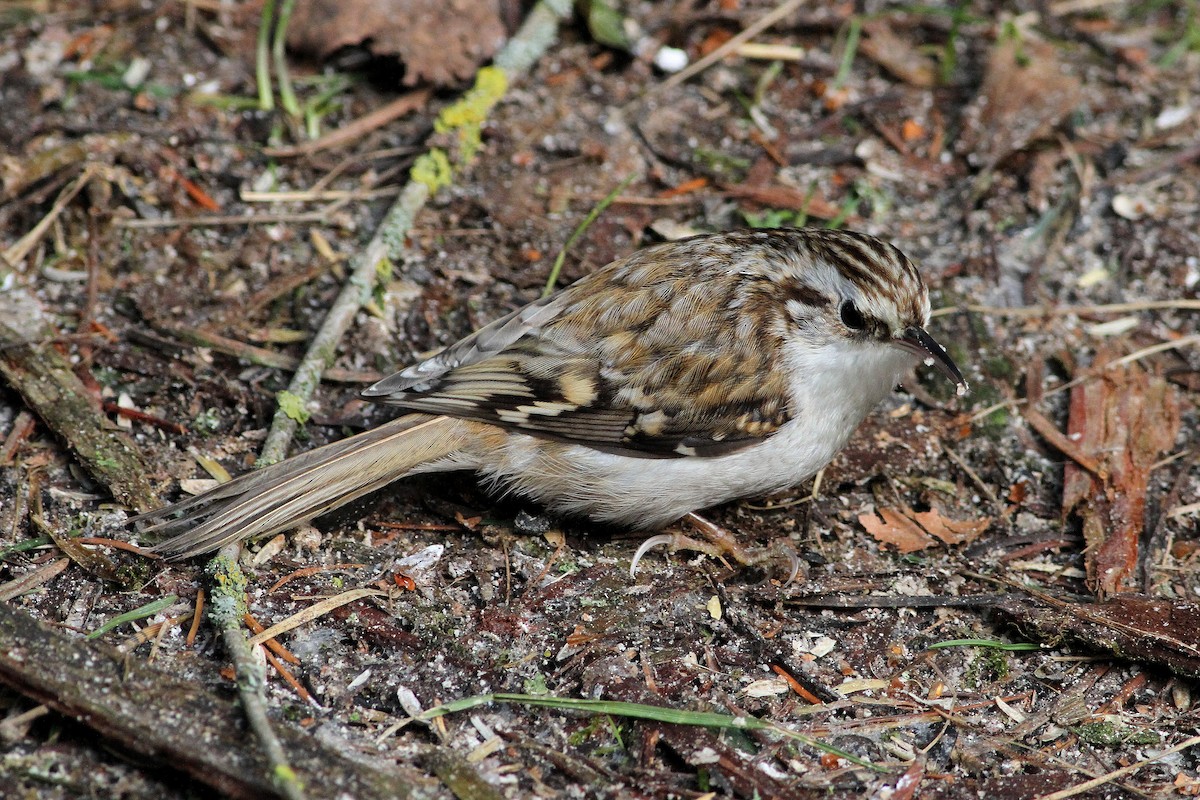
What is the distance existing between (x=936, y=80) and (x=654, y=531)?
3.02m

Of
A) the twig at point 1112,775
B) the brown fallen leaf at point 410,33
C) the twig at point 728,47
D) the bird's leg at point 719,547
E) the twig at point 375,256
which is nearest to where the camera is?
the twig at point 1112,775

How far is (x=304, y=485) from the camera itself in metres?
3.71

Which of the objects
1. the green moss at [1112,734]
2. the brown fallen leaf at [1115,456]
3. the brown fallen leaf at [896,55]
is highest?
the brown fallen leaf at [896,55]

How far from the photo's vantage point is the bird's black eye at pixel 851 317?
12.7ft

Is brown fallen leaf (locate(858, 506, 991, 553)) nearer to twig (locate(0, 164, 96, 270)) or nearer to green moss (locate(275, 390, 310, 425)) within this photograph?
green moss (locate(275, 390, 310, 425))

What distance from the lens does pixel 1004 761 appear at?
3.42 meters

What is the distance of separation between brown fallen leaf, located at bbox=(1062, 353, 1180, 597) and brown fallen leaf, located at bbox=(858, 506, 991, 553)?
1.29 ft

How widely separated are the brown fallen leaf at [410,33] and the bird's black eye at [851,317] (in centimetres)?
246

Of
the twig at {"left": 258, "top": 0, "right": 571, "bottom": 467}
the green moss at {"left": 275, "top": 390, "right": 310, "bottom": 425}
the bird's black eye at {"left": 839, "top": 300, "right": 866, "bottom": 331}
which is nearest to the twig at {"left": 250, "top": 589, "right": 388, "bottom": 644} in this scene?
the twig at {"left": 258, "top": 0, "right": 571, "bottom": 467}

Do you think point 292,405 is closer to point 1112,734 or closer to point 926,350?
point 926,350

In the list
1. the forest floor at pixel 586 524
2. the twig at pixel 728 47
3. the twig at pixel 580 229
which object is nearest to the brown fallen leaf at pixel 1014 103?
the forest floor at pixel 586 524

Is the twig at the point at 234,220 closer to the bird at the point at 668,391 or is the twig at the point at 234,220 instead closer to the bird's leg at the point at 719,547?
the bird at the point at 668,391

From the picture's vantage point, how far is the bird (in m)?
3.86

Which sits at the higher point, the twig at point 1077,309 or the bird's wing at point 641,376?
the bird's wing at point 641,376
